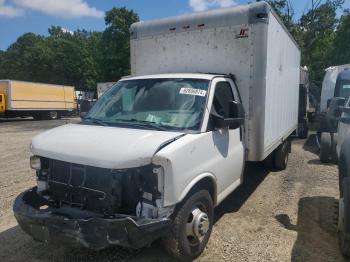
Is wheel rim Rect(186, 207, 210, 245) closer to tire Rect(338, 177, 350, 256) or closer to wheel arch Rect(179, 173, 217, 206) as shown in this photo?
wheel arch Rect(179, 173, 217, 206)

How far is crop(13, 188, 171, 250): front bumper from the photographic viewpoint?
11.3 ft

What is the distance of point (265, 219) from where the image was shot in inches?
221

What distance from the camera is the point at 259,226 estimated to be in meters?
5.33

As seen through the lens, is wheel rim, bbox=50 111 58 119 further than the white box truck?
Yes

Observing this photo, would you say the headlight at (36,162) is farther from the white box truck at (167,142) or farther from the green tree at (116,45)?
the green tree at (116,45)

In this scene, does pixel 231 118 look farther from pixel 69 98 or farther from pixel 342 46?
pixel 69 98

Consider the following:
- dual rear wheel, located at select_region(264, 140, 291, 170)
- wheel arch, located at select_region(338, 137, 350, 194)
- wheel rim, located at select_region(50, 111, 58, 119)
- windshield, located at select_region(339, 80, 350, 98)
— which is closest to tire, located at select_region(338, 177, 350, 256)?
wheel arch, located at select_region(338, 137, 350, 194)

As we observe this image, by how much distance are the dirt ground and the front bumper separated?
793 millimetres

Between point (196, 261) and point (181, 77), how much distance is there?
238cm

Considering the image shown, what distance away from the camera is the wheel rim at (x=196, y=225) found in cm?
416

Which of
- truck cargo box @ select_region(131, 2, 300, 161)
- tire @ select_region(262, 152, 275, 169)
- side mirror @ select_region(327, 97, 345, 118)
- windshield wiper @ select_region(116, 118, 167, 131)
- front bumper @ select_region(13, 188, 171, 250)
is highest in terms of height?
truck cargo box @ select_region(131, 2, 300, 161)

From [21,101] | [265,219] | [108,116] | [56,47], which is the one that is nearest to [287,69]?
[265,219]

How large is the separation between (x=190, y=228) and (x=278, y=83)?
3869 millimetres

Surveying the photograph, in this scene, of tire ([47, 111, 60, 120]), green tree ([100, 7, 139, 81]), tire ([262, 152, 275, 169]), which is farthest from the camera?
green tree ([100, 7, 139, 81])
